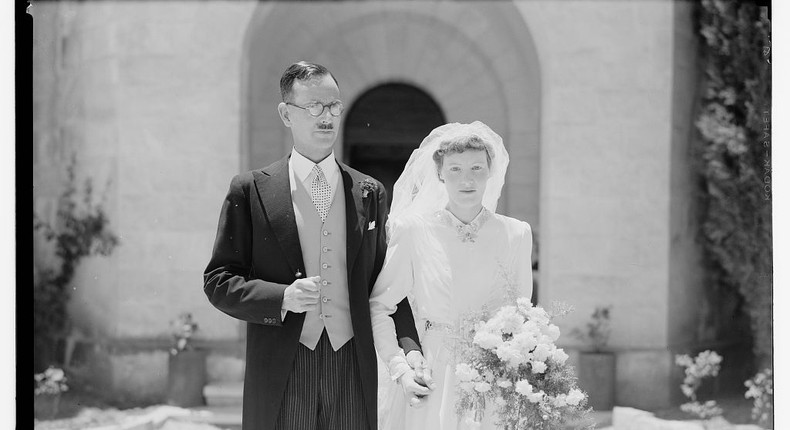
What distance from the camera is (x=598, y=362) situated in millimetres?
5762

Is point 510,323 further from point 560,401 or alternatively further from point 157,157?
point 157,157

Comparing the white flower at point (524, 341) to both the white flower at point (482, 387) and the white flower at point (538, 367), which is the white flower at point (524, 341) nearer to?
the white flower at point (538, 367)

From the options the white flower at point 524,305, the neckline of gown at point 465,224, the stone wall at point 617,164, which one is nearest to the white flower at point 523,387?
the white flower at point 524,305

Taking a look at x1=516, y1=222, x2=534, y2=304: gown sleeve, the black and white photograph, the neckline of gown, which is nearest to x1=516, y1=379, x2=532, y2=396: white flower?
x1=516, y1=222, x2=534, y2=304: gown sleeve

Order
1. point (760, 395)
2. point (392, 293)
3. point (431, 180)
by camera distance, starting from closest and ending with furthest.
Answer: point (392, 293) < point (431, 180) < point (760, 395)

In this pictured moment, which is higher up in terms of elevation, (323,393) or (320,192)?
(320,192)

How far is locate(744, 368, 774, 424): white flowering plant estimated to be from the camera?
5.60 metres

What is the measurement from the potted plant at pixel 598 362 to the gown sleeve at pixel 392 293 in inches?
117

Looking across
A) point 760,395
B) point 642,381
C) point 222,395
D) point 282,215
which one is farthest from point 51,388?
point 760,395

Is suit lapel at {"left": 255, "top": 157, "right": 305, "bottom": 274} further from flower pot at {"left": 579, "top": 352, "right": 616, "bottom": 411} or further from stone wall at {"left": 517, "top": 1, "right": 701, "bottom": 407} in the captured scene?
flower pot at {"left": 579, "top": 352, "right": 616, "bottom": 411}

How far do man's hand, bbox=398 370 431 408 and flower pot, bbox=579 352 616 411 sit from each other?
10.6 feet

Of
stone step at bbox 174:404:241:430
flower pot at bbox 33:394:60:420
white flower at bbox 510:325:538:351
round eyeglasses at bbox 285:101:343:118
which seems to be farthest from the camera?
flower pot at bbox 33:394:60:420

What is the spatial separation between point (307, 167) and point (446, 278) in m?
0.66

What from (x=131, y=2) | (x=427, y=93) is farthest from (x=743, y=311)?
(x=131, y=2)
